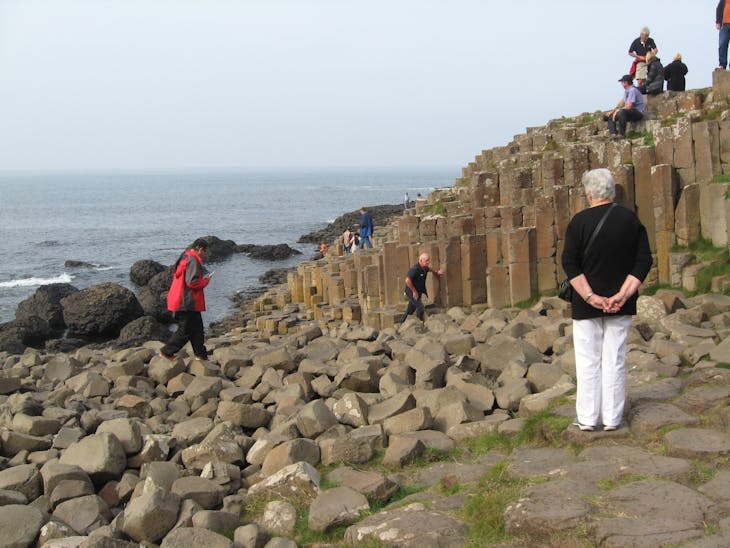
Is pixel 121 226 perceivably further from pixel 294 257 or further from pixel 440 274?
pixel 440 274

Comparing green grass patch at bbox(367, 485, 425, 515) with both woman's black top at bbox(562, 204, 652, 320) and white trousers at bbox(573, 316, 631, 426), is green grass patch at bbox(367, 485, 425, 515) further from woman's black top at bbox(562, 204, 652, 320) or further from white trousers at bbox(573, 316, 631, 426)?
woman's black top at bbox(562, 204, 652, 320)

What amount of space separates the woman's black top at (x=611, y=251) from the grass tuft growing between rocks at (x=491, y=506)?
1.41 metres

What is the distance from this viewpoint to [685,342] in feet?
30.7

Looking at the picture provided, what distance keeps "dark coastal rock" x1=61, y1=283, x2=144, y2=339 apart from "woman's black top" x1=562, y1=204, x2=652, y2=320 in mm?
22653

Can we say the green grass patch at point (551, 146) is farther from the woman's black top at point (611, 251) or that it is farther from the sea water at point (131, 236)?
the woman's black top at point (611, 251)

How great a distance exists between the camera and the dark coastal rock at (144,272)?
124ft

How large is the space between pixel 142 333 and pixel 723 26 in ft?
54.9

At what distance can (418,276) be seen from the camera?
15.4 m

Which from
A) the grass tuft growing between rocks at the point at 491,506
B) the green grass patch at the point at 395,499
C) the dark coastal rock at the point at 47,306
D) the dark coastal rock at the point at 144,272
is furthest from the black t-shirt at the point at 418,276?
the dark coastal rock at the point at 144,272

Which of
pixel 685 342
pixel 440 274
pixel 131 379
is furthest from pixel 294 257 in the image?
pixel 685 342

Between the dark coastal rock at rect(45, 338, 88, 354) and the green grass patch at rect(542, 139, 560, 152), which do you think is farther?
the dark coastal rock at rect(45, 338, 88, 354)

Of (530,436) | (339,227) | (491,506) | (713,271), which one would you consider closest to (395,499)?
(491,506)

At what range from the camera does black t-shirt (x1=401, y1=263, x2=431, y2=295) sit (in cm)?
1529

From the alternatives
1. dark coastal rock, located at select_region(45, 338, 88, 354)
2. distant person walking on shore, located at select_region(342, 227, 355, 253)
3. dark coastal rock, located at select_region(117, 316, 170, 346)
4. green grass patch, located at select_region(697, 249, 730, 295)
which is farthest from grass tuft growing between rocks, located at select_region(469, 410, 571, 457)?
distant person walking on shore, located at select_region(342, 227, 355, 253)
